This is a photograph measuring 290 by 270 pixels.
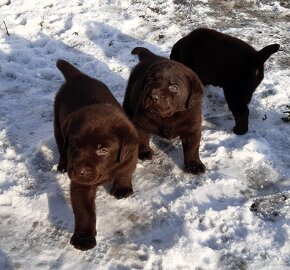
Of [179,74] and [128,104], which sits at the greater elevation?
[179,74]

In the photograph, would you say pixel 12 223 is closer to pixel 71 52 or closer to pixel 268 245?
pixel 268 245

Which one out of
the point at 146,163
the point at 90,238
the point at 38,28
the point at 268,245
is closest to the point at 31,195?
the point at 90,238

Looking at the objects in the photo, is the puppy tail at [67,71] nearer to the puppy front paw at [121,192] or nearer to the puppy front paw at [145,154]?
the puppy front paw at [145,154]

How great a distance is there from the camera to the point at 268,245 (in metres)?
3.39

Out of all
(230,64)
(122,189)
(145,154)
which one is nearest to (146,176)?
(145,154)

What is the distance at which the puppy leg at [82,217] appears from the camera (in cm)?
336

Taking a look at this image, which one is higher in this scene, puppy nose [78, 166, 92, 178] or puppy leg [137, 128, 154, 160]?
puppy nose [78, 166, 92, 178]

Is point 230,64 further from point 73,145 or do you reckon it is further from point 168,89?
point 73,145

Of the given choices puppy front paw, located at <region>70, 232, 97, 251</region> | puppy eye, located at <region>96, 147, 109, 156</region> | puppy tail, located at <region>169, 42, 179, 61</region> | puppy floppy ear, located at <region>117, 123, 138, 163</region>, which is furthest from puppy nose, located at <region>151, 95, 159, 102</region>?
puppy tail, located at <region>169, 42, 179, 61</region>

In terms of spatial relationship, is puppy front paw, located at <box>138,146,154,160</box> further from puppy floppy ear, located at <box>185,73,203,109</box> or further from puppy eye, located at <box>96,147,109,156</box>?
puppy eye, located at <box>96,147,109,156</box>

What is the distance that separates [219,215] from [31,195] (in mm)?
1482

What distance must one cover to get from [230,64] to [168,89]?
1234 millimetres

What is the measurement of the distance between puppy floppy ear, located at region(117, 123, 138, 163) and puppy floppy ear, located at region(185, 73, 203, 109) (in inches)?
29.5

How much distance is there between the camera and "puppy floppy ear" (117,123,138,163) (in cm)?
317
